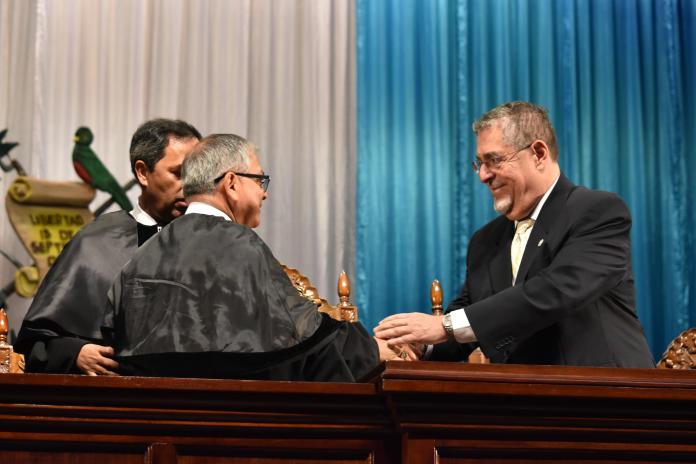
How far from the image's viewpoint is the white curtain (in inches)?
233

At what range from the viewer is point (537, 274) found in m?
3.35

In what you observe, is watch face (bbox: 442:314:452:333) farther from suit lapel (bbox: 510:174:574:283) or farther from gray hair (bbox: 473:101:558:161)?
gray hair (bbox: 473:101:558:161)

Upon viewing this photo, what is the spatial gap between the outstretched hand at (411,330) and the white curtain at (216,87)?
272cm

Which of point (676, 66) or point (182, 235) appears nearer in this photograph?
point (182, 235)

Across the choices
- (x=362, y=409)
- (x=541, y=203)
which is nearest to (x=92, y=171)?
(x=541, y=203)

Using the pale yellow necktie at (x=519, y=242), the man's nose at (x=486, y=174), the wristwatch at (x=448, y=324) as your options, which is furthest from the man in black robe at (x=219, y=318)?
the man's nose at (x=486, y=174)

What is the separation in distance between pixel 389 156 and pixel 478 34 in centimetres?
86

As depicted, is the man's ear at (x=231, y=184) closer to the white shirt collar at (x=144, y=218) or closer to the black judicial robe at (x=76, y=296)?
the black judicial robe at (x=76, y=296)

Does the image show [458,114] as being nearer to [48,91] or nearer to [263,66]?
[263,66]

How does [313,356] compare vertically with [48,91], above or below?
below

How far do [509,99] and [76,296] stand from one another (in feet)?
10.4

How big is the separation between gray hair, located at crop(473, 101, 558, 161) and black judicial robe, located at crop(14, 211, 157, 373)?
1285 mm

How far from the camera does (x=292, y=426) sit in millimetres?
2365

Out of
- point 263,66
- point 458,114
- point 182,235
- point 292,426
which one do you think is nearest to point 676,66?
point 458,114
